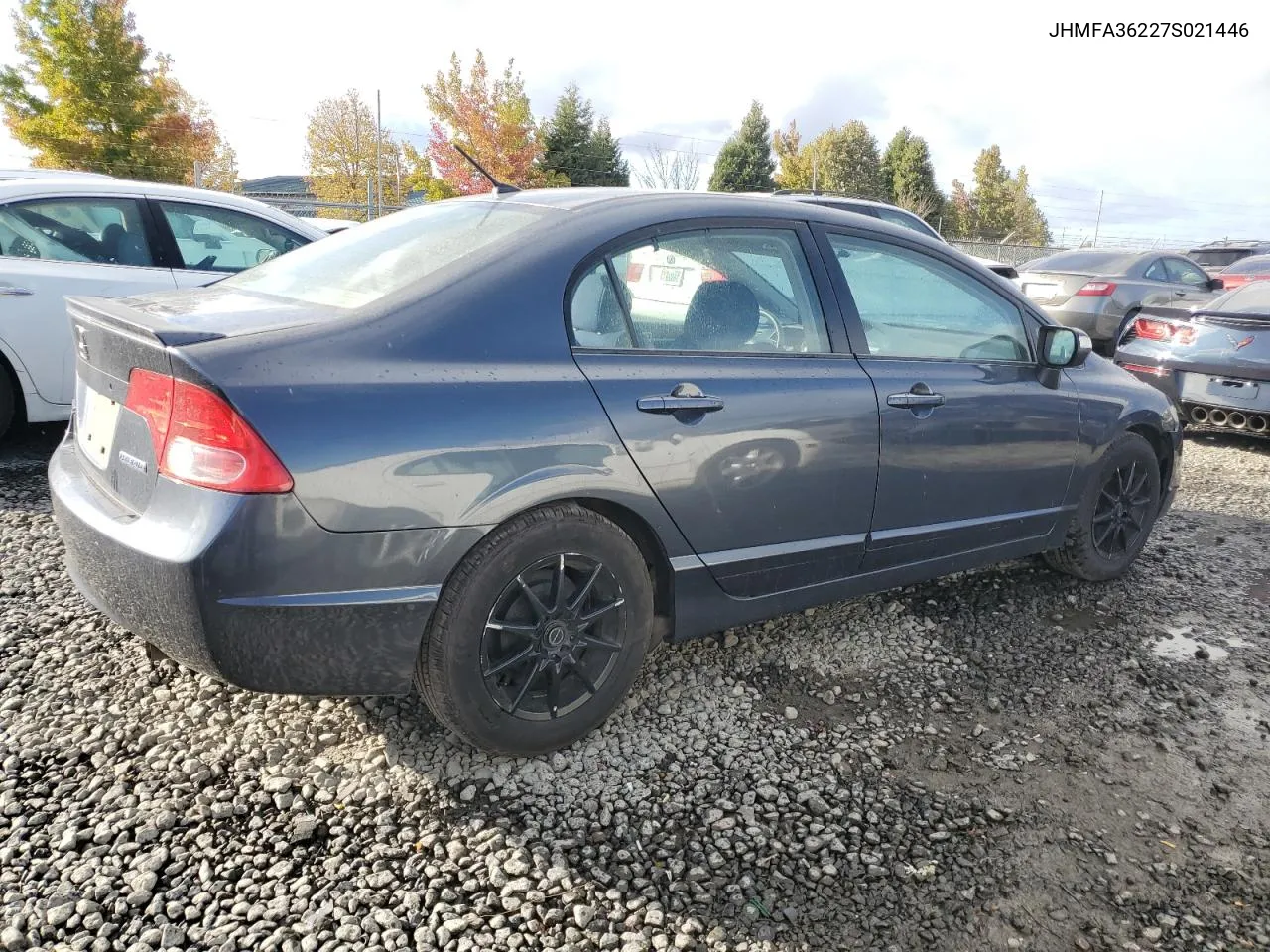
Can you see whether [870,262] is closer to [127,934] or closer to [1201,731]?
[1201,731]

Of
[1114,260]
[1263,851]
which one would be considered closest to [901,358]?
[1263,851]

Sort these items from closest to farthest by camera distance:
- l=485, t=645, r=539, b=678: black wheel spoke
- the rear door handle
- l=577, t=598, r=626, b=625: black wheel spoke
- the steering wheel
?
l=485, t=645, r=539, b=678: black wheel spoke → l=577, t=598, r=626, b=625: black wheel spoke → the steering wheel → the rear door handle

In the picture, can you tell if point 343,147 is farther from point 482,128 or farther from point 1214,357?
point 1214,357

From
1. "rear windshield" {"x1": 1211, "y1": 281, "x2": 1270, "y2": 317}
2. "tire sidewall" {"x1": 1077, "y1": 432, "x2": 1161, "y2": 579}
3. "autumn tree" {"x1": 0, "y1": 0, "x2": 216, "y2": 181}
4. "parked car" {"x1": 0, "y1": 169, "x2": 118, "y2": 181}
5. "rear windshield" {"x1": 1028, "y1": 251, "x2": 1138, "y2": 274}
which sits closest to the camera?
"tire sidewall" {"x1": 1077, "y1": 432, "x2": 1161, "y2": 579}

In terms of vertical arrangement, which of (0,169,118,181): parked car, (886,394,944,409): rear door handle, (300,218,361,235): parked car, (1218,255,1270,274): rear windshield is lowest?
(886,394,944,409): rear door handle

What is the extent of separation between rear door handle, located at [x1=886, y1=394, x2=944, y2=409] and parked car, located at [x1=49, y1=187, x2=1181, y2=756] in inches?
0.9

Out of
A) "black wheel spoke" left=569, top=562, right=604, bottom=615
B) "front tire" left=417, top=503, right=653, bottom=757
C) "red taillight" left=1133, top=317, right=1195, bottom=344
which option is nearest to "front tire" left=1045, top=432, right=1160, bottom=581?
"front tire" left=417, top=503, right=653, bottom=757

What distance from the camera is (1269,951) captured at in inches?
81.0

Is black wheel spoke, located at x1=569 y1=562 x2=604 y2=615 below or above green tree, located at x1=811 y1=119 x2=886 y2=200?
below

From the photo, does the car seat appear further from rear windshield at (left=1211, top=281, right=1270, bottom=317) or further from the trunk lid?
the trunk lid

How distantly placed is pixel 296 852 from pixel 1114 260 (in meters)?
12.0

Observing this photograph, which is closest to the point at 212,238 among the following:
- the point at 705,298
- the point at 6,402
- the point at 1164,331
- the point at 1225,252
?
the point at 6,402

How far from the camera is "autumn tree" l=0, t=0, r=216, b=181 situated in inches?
987

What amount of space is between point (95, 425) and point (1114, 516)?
4048 mm
